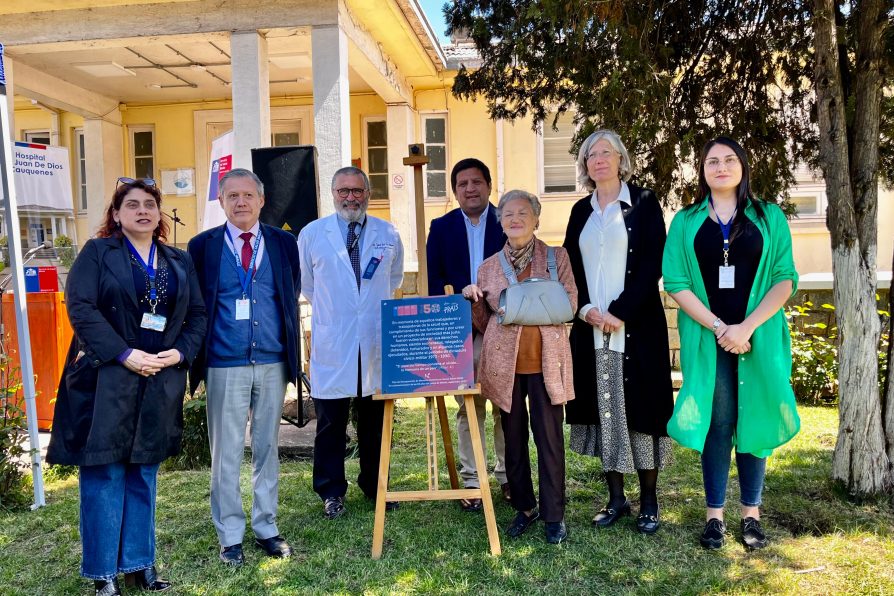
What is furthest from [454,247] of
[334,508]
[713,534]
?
[713,534]

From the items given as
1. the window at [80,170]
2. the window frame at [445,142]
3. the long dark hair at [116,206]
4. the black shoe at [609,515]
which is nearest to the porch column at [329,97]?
the window frame at [445,142]

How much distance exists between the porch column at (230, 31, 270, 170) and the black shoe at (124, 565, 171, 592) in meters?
5.76

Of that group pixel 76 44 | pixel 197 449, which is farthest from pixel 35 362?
pixel 76 44

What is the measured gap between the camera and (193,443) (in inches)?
226

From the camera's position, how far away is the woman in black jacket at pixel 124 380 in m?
3.05

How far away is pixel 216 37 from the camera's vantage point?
28.4 ft

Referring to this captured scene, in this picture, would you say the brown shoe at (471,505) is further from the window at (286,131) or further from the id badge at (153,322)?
the window at (286,131)

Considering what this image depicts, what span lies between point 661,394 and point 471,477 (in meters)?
1.31

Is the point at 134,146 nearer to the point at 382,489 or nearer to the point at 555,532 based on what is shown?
the point at 382,489

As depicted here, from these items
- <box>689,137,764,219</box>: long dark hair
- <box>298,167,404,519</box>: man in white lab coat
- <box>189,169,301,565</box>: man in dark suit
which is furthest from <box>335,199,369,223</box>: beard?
<box>689,137,764,219</box>: long dark hair

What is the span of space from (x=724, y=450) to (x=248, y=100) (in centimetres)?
672

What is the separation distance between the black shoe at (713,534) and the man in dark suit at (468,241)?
3.84 ft

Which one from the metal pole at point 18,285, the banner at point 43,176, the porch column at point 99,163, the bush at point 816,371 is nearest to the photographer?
the metal pole at point 18,285

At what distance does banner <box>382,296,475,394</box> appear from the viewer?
363 cm
